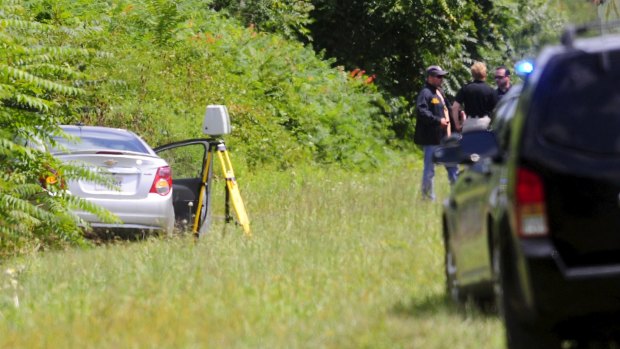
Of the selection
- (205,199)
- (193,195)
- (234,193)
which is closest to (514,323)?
(234,193)

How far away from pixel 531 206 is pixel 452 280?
3.32 m

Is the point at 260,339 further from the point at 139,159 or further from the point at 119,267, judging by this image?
the point at 139,159

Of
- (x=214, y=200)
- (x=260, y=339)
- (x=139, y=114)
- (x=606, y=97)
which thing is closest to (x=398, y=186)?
(x=214, y=200)

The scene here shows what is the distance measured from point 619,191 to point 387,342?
6.39ft

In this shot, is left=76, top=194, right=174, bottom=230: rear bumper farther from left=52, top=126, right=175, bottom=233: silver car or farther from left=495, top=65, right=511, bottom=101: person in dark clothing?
left=495, top=65, right=511, bottom=101: person in dark clothing

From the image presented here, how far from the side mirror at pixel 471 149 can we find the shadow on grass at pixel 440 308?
0.85m

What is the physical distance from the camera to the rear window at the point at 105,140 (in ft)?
58.0

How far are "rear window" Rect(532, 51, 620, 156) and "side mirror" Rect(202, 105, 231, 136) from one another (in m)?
10.7

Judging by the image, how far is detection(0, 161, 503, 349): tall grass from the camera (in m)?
9.02

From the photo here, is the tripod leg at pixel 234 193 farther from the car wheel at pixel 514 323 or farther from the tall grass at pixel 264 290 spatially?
the car wheel at pixel 514 323

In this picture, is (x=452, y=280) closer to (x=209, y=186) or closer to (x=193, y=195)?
(x=209, y=186)

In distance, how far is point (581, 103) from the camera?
6.97 metres

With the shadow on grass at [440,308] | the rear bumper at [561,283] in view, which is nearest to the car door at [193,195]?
the shadow on grass at [440,308]

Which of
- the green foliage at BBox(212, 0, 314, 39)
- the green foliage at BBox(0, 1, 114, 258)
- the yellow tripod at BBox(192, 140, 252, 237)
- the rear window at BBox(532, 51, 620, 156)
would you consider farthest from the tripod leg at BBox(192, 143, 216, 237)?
the green foliage at BBox(212, 0, 314, 39)
